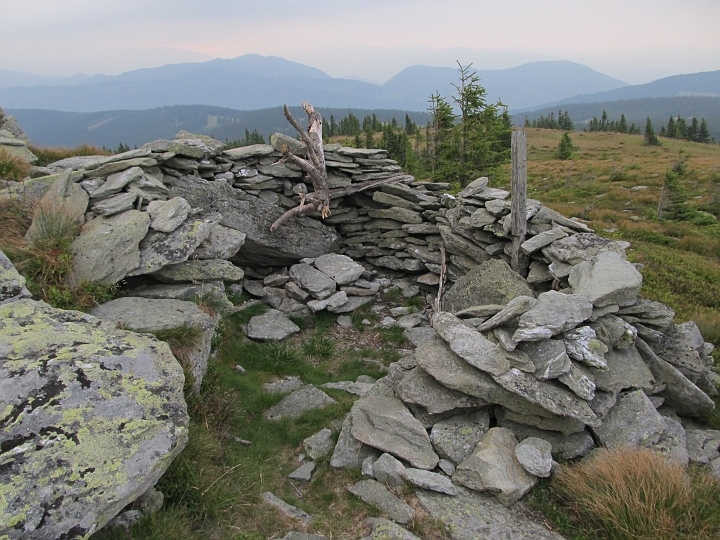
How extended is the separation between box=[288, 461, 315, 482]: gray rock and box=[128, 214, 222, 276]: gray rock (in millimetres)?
4551

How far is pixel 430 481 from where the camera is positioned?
5090 mm

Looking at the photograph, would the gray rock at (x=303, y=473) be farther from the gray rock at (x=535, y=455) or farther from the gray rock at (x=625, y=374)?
the gray rock at (x=625, y=374)

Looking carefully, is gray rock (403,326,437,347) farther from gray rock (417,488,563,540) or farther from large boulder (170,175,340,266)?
gray rock (417,488,563,540)

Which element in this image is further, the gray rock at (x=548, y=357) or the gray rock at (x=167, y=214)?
the gray rock at (x=167, y=214)

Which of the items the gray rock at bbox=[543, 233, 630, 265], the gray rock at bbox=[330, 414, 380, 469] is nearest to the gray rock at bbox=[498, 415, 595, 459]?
the gray rock at bbox=[330, 414, 380, 469]

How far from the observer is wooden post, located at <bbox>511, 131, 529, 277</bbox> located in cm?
970

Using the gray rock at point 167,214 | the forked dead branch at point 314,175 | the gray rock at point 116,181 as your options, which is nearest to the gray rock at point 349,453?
the gray rock at point 167,214

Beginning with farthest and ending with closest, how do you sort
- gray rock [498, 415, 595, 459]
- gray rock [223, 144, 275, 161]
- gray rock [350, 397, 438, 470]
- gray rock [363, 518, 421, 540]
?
1. gray rock [223, 144, 275, 161]
2. gray rock [498, 415, 595, 459]
3. gray rock [350, 397, 438, 470]
4. gray rock [363, 518, 421, 540]

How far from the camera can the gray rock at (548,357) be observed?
5617mm

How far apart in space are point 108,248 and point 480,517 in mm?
7291

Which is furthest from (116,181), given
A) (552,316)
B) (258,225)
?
(552,316)

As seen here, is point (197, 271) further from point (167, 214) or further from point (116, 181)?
point (116, 181)

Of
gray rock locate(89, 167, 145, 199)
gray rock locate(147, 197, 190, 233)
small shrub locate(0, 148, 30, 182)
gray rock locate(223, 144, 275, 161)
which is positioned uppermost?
gray rock locate(223, 144, 275, 161)

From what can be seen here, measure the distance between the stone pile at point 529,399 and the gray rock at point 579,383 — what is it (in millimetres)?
16
